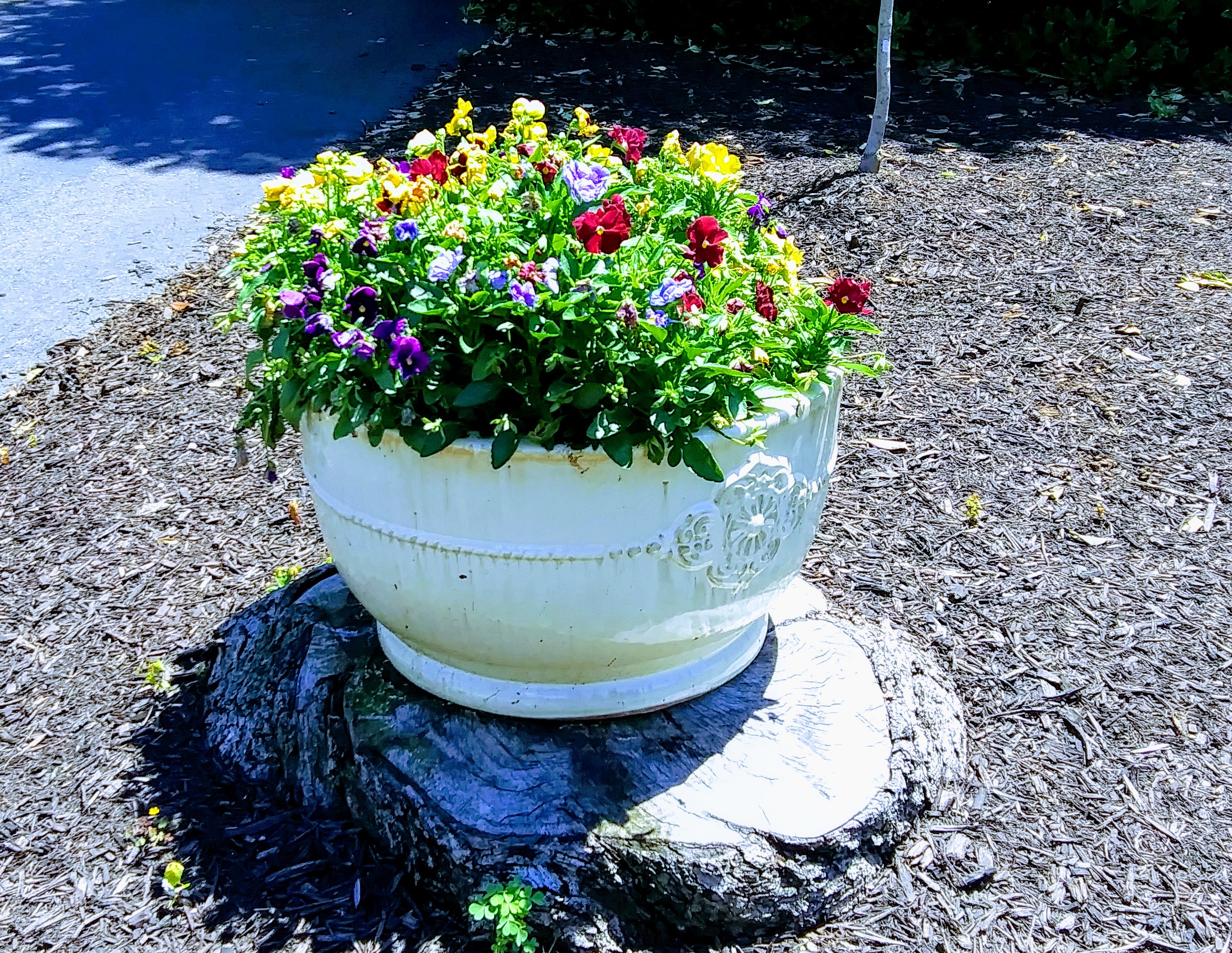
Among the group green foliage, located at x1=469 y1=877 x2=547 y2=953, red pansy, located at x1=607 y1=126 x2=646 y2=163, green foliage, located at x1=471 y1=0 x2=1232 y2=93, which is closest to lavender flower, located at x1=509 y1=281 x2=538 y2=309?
red pansy, located at x1=607 y1=126 x2=646 y2=163

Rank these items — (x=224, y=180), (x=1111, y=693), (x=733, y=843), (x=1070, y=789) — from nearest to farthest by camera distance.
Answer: (x=733, y=843) → (x=1070, y=789) → (x=1111, y=693) → (x=224, y=180)

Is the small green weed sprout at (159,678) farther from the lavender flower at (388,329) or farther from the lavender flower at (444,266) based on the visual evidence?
the lavender flower at (444,266)

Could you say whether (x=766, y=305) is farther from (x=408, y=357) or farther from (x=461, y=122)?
(x=461, y=122)

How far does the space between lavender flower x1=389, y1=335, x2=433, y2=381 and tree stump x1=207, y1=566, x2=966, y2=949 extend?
882mm

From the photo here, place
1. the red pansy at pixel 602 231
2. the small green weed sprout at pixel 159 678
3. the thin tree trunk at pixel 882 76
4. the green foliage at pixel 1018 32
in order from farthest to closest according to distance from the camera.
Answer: the green foliage at pixel 1018 32 → the thin tree trunk at pixel 882 76 → the small green weed sprout at pixel 159 678 → the red pansy at pixel 602 231

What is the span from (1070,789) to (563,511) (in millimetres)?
1417

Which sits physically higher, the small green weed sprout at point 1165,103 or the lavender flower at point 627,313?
the lavender flower at point 627,313

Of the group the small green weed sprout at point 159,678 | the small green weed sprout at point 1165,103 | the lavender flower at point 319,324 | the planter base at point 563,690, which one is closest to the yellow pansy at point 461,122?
the lavender flower at point 319,324

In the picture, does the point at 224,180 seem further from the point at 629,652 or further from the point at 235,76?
the point at 629,652

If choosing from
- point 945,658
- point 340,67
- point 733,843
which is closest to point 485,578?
point 733,843

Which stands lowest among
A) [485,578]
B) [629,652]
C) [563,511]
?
[629,652]

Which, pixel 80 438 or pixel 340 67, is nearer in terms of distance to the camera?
pixel 80 438

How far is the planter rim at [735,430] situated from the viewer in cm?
204

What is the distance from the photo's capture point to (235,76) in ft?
29.1
